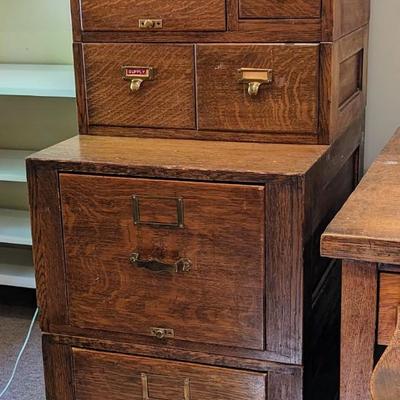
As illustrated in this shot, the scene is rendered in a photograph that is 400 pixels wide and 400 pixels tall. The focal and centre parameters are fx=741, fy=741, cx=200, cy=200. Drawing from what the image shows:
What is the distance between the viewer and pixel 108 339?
1.34 metres

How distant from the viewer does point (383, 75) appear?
164 cm

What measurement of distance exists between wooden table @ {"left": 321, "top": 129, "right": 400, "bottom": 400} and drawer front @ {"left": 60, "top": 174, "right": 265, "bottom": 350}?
21cm

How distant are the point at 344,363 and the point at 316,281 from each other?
0.31 metres

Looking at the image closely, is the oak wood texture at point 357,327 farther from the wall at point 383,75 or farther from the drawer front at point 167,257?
the wall at point 383,75

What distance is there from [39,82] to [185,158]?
854mm

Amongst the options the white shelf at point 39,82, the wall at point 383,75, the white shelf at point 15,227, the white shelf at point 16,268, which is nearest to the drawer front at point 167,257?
the wall at point 383,75

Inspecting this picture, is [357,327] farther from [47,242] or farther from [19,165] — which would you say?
[19,165]

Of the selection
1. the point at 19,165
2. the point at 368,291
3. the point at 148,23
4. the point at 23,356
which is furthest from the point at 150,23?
the point at 23,356

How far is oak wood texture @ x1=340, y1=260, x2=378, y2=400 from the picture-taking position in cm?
99

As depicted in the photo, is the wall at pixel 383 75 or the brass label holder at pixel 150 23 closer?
the brass label holder at pixel 150 23

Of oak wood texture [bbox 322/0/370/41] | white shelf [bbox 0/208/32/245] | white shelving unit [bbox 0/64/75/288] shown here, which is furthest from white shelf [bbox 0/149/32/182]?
oak wood texture [bbox 322/0/370/41]

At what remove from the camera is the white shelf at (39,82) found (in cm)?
196

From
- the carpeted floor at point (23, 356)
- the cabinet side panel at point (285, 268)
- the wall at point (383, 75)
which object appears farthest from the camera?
the carpeted floor at point (23, 356)

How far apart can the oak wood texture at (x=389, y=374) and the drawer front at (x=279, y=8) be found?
60cm
